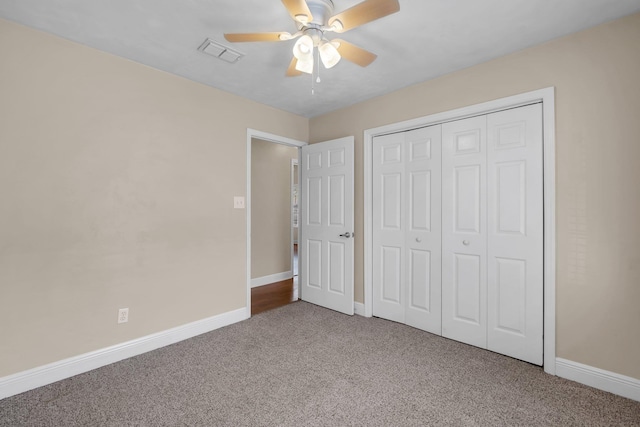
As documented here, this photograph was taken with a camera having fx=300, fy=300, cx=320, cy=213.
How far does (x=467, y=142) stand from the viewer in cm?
273

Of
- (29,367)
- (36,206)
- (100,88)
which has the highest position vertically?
(100,88)

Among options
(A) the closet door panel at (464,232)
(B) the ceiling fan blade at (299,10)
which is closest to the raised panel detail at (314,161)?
(A) the closet door panel at (464,232)

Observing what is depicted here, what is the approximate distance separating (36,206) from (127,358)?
1.37 m

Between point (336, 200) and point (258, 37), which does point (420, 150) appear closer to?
point (336, 200)

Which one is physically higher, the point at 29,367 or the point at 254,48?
the point at 254,48

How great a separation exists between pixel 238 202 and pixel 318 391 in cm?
206

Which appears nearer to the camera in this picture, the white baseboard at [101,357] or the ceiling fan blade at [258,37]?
the ceiling fan blade at [258,37]

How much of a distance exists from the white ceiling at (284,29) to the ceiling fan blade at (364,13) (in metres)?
0.23

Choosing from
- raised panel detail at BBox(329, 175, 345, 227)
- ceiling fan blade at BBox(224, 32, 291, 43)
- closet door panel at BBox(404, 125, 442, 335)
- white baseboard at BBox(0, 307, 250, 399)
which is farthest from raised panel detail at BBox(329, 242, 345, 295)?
ceiling fan blade at BBox(224, 32, 291, 43)

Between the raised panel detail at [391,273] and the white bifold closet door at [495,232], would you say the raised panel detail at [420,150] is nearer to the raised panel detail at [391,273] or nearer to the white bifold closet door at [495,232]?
the white bifold closet door at [495,232]

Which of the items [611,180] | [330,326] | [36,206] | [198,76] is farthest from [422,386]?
[198,76]

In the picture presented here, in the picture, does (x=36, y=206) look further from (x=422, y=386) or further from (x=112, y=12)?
(x=422, y=386)

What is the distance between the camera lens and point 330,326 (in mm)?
3166

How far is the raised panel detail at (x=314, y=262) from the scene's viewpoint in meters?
3.83
